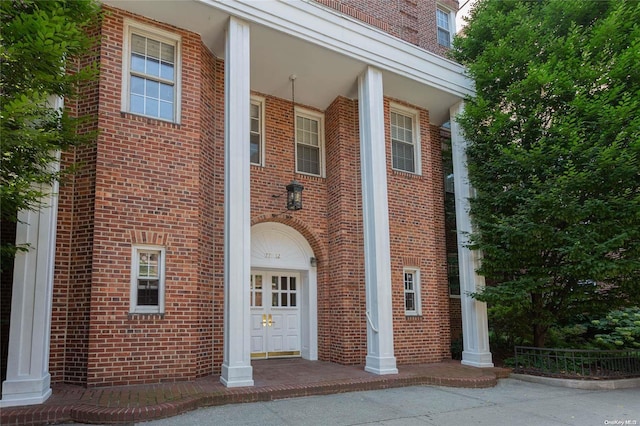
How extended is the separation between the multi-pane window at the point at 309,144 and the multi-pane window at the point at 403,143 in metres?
1.82

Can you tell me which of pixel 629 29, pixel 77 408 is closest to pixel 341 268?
pixel 77 408

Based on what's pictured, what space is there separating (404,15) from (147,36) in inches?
287

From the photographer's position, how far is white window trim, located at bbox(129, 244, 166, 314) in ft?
23.2

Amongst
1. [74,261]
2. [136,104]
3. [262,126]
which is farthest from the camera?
[262,126]

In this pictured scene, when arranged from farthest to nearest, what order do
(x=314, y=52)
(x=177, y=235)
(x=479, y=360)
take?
(x=479, y=360) → (x=314, y=52) → (x=177, y=235)

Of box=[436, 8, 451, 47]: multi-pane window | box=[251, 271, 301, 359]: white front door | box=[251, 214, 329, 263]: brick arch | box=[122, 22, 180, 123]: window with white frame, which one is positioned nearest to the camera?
box=[122, 22, 180, 123]: window with white frame

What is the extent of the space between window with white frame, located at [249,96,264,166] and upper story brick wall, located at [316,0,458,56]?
2.71 m

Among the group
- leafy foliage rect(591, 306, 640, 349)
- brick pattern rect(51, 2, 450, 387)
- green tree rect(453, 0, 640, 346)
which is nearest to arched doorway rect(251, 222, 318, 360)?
brick pattern rect(51, 2, 450, 387)

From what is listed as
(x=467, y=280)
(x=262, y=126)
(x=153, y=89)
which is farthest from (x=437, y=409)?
(x=153, y=89)

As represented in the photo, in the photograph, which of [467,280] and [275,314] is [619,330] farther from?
[275,314]

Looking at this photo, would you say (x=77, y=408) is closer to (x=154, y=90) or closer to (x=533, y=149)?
(x=154, y=90)

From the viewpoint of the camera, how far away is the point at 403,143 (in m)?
11.2

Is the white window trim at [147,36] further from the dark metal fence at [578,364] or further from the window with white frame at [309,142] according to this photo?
the dark metal fence at [578,364]

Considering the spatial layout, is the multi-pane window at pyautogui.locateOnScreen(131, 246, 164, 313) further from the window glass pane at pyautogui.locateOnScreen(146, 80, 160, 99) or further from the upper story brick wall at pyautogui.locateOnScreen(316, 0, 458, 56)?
the upper story brick wall at pyautogui.locateOnScreen(316, 0, 458, 56)
